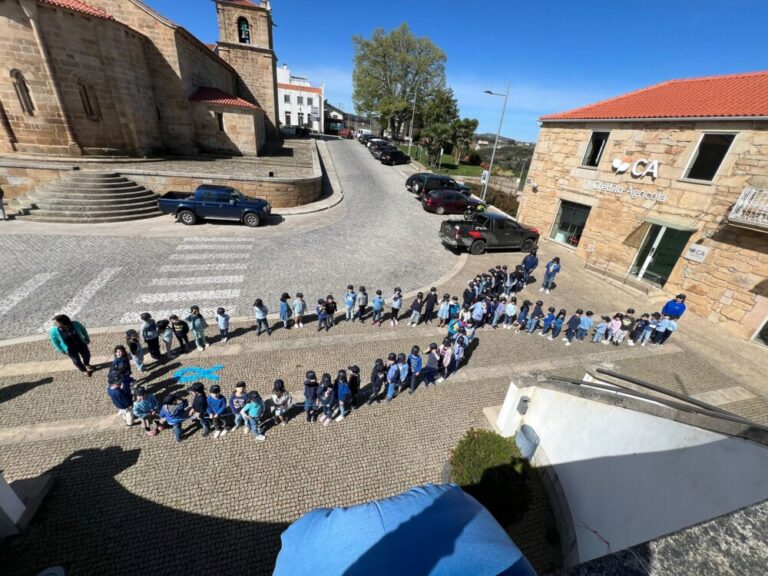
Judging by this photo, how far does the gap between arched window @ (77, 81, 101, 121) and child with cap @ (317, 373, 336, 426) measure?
22.6 metres

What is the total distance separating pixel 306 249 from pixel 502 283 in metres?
8.33

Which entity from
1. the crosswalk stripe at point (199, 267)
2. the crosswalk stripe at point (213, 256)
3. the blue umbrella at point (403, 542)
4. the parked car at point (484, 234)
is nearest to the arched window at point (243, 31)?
the crosswalk stripe at point (213, 256)

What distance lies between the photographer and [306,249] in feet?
47.4

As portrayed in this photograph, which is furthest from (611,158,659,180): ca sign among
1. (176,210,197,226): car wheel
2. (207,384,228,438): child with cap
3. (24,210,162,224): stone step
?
(24,210,162,224): stone step

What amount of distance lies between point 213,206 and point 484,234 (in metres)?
13.1

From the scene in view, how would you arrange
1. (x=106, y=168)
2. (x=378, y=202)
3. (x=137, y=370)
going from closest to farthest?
(x=137, y=370)
(x=106, y=168)
(x=378, y=202)

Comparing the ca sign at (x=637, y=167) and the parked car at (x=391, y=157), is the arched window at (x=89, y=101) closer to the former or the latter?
the parked car at (x=391, y=157)

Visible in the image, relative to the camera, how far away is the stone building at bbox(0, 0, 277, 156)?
15992mm

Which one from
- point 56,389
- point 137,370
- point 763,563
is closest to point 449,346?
point 763,563

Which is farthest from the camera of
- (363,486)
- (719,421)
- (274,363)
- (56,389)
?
(274,363)

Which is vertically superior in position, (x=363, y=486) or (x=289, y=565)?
(x=289, y=565)

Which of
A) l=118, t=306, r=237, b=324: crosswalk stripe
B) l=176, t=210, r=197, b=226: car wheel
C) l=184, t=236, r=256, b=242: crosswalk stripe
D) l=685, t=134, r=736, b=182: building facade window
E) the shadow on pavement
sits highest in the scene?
l=685, t=134, r=736, b=182: building facade window

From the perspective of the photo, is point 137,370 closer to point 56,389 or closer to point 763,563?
point 56,389

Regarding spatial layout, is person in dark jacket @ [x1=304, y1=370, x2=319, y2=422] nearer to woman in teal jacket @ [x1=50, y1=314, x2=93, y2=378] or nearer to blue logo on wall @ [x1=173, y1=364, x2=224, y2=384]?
blue logo on wall @ [x1=173, y1=364, x2=224, y2=384]
